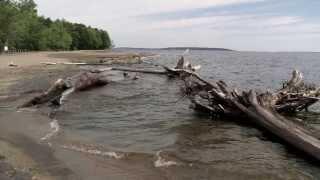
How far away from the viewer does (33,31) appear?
109m

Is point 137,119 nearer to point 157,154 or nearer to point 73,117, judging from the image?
point 73,117

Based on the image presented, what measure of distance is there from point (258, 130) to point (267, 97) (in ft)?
5.28

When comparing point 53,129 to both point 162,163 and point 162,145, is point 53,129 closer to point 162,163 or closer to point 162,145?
point 162,145

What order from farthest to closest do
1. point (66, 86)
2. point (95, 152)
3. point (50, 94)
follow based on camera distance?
point (66, 86) → point (50, 94) → point (95, 152)

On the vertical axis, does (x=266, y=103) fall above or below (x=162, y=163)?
above

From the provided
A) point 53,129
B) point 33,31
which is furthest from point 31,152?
point 33,31

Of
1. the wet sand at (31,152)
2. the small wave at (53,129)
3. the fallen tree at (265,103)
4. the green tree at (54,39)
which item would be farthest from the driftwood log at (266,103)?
the green tree at (54,39)

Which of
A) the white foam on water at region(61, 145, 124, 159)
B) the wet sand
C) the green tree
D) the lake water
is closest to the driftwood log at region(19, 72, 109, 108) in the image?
the lake water

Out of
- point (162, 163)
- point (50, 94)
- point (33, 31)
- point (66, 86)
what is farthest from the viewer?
point (33, 31)

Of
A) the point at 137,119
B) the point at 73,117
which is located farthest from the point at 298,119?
the point at 73,117

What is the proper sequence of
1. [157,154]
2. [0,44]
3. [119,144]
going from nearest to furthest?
[157,154] → [119,144] → [0,44]

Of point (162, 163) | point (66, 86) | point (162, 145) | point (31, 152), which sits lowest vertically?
point (162, 145)

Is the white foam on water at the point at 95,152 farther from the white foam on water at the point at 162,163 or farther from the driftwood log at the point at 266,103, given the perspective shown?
the driftwood log at the point at 266,103

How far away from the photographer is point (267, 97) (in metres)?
16.4
